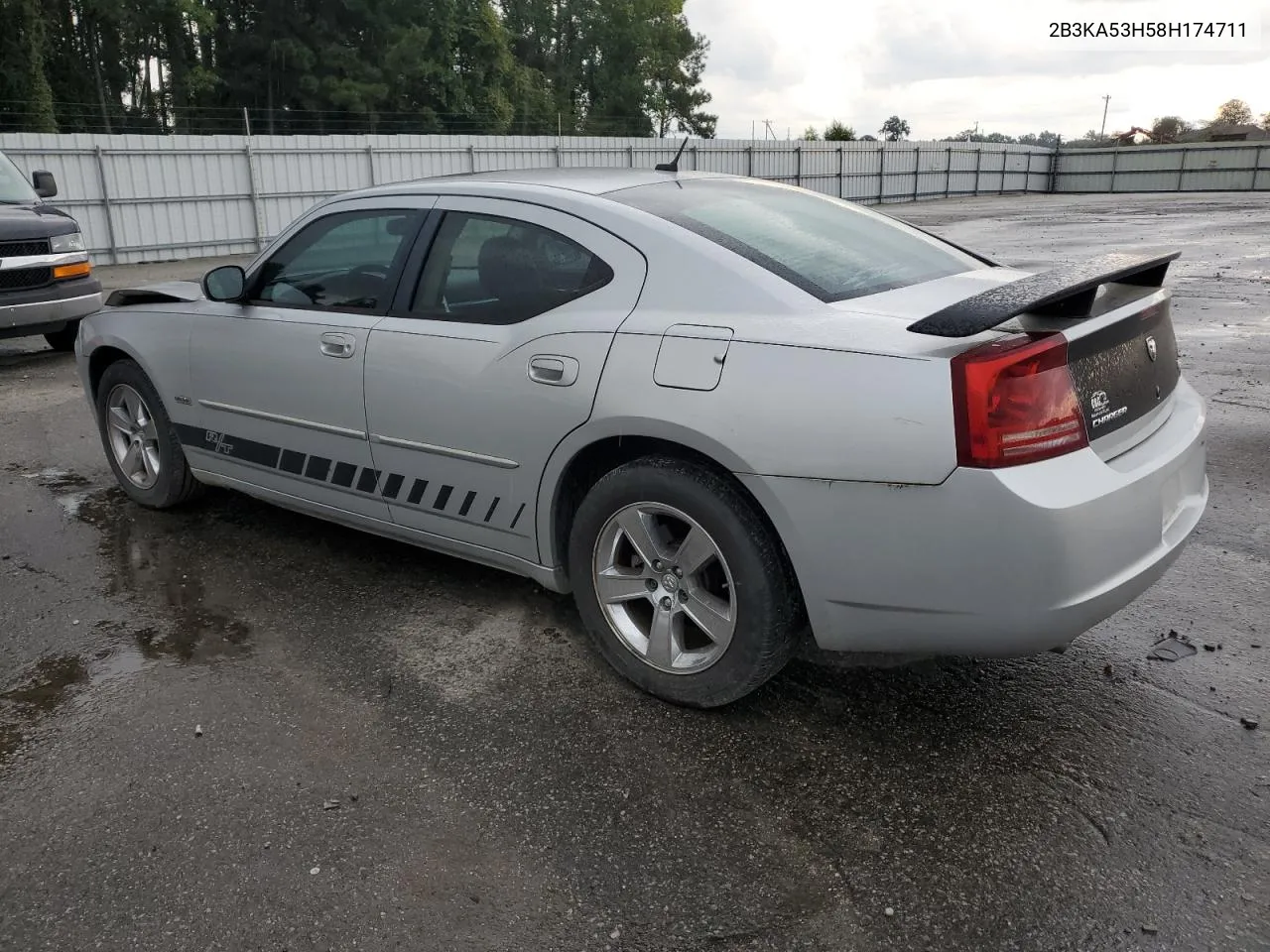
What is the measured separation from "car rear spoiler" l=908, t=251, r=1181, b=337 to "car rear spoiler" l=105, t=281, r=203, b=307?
334 cm

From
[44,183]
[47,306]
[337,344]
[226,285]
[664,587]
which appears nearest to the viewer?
[664,587]

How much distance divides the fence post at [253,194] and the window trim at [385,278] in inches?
709

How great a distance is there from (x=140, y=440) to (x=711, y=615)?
334cm

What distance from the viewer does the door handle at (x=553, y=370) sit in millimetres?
3105

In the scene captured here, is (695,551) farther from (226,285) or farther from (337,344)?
(226,285)

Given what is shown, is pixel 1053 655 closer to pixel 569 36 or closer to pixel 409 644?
pixel 409 644

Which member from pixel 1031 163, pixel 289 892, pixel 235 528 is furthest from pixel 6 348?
pixel 1031 163

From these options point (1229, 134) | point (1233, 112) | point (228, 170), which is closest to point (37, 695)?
point (228, 170)

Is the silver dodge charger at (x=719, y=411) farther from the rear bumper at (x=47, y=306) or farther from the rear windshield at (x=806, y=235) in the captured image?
the rear bumper at (x=47, y=306)

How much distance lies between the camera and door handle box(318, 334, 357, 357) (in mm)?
3740

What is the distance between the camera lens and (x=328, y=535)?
4703 mm

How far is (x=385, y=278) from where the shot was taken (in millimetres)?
3760

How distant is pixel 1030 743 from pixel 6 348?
11.0 meters

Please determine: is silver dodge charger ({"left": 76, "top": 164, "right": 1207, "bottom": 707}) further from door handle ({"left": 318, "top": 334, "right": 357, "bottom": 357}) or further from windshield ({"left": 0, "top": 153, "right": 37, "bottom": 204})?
windshield ({"left": 0, "top": 153, "right": 37, "bottom": 204})
